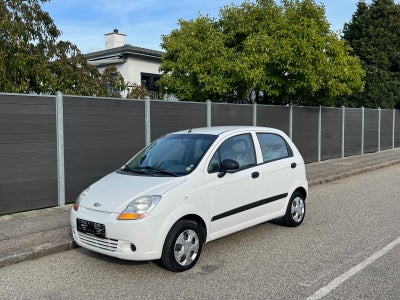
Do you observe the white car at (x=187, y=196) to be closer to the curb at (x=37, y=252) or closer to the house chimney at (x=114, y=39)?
the curb at (x=37, y=252)

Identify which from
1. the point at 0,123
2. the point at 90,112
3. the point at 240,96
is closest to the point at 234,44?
the point at 240,96

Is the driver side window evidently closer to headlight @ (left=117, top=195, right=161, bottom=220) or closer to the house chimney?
headlight @ (left=117, top=195, right=161, bottom=220)

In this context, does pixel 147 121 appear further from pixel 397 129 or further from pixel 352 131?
pixel 397 129

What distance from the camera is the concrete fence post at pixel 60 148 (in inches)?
314

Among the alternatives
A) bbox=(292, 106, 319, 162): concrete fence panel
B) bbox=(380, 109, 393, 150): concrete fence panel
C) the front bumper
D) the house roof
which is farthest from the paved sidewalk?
bbox=(380, 109, 393, 150): concrete fence panel

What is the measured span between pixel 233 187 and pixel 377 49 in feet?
73.5

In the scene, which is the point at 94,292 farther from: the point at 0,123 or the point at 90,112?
the point at 90,112

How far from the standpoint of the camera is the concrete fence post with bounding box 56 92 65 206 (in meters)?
7.98

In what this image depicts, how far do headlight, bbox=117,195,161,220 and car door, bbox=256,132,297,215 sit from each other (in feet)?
6.21

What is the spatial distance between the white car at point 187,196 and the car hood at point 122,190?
1cm

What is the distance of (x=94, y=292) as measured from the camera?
14.8 feet

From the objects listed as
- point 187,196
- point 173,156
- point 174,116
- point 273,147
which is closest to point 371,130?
point 174,116

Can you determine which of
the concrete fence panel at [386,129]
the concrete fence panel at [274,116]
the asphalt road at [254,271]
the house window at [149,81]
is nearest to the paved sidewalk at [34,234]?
the asphalt road at [254,271]

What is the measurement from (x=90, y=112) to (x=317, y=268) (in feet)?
17.3
